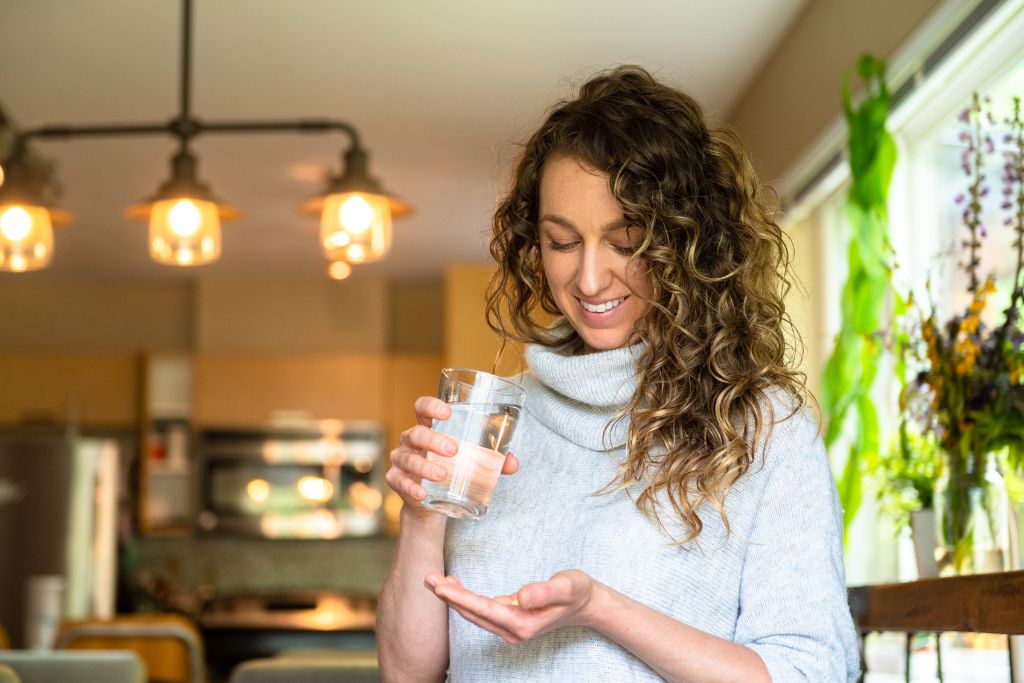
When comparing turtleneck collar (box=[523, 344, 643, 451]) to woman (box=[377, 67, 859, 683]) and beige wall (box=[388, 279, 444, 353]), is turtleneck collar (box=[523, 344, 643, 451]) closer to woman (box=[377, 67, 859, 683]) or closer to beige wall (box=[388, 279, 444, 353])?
woman (box=[377, 67, 859, 683])

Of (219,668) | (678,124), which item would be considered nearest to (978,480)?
(678,124)

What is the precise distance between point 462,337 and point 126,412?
2.48 m

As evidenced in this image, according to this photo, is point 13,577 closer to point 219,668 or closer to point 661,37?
point 219,668

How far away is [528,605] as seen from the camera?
37.2 inches

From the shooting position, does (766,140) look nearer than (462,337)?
Yes

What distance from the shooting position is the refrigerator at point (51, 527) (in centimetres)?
424

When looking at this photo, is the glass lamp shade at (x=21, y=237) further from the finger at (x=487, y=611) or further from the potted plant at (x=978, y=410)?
the finger at (x=487, y=611)

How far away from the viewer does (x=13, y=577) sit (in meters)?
4.25

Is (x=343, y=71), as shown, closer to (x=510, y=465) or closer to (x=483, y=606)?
(x=510, y=465)

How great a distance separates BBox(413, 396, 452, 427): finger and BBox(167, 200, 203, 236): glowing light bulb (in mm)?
1865

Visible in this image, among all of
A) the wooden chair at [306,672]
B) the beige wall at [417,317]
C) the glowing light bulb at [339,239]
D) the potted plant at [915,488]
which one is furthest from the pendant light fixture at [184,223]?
the beige wall at [417,317]

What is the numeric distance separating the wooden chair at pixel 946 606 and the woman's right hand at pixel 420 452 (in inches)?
25.1

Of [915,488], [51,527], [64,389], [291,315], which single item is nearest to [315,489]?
[291,315]

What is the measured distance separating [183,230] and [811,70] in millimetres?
1665
